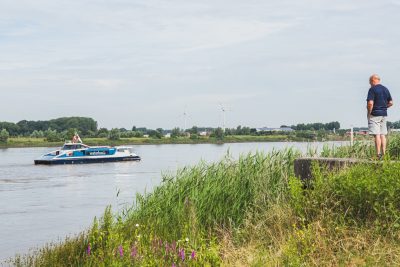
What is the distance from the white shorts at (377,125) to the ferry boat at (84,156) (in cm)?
6931

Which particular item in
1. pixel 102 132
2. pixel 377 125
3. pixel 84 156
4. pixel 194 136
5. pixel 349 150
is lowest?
pixel 84 156

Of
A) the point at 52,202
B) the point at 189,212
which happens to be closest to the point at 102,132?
the point at 52,202

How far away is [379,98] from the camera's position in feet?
46.6

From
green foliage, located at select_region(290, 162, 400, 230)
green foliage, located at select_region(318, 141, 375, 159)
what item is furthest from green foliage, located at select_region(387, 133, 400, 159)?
green foliage, located at select_region(290, 162, 400, 230)

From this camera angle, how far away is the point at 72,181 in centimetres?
5278

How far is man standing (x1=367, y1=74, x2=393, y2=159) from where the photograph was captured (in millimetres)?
14188

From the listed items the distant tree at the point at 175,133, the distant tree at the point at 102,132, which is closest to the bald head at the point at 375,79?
the distant tree at the point at 102,132

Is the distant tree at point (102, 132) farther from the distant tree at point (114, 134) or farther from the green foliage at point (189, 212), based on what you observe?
the green foliage at point (189, 212)

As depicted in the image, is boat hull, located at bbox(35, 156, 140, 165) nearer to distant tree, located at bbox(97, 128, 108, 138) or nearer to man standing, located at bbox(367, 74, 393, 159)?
distant tree, located at bbox(97, 128, 108, 138)

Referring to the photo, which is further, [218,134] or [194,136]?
[194,136]

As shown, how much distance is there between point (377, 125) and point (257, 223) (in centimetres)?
477

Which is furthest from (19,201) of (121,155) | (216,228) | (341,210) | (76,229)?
(121,155)

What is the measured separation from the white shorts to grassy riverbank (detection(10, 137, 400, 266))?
2.19 metres

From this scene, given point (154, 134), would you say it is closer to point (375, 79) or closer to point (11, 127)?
point (11, 127)
